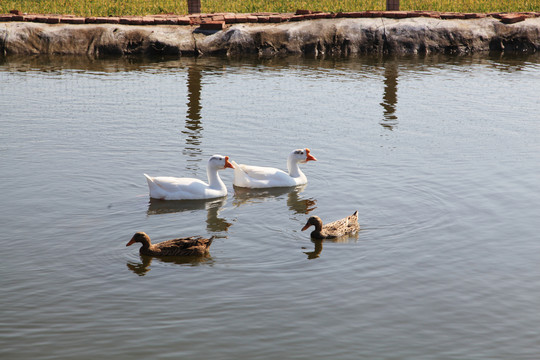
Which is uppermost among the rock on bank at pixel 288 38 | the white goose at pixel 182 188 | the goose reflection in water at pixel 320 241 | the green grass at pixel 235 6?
the green grass at pixel 235 6

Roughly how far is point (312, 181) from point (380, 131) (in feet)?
11.1

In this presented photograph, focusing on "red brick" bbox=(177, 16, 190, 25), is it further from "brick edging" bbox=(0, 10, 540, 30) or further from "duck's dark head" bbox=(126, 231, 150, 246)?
"duck's dark head" bbox=(126, 231, 150, 246)

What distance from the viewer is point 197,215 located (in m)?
10.6

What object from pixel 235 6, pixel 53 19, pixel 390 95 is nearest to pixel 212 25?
pixel 235 6

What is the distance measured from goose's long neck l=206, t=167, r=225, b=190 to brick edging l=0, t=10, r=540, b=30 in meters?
13.3

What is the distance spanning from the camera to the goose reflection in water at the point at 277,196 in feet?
36.1

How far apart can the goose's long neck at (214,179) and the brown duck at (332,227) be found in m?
2.29

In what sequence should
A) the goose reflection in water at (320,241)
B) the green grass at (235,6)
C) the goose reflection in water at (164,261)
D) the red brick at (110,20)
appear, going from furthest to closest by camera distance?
the green grass at (235,6)
the red brick at (110,20)
the goose reflection in water at (320,241)
the goose reflection in water at (164,261)

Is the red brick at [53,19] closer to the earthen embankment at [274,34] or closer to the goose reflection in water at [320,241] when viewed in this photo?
the earthen embankment at [274,34]

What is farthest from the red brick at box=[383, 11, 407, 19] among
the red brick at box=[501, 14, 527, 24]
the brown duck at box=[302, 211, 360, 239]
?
the brown duck at box=[302, 211, 360, 239]

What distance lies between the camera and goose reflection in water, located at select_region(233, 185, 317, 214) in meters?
11.0

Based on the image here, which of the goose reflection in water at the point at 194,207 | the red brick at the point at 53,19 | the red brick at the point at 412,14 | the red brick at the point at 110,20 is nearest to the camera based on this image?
the goose reflection in water at the point at 194,207

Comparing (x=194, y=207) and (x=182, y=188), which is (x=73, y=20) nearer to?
(x=182, y=188)

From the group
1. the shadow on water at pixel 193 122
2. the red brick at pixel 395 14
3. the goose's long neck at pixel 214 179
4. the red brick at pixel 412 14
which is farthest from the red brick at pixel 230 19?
the goose's long neck at pixel 214 179
